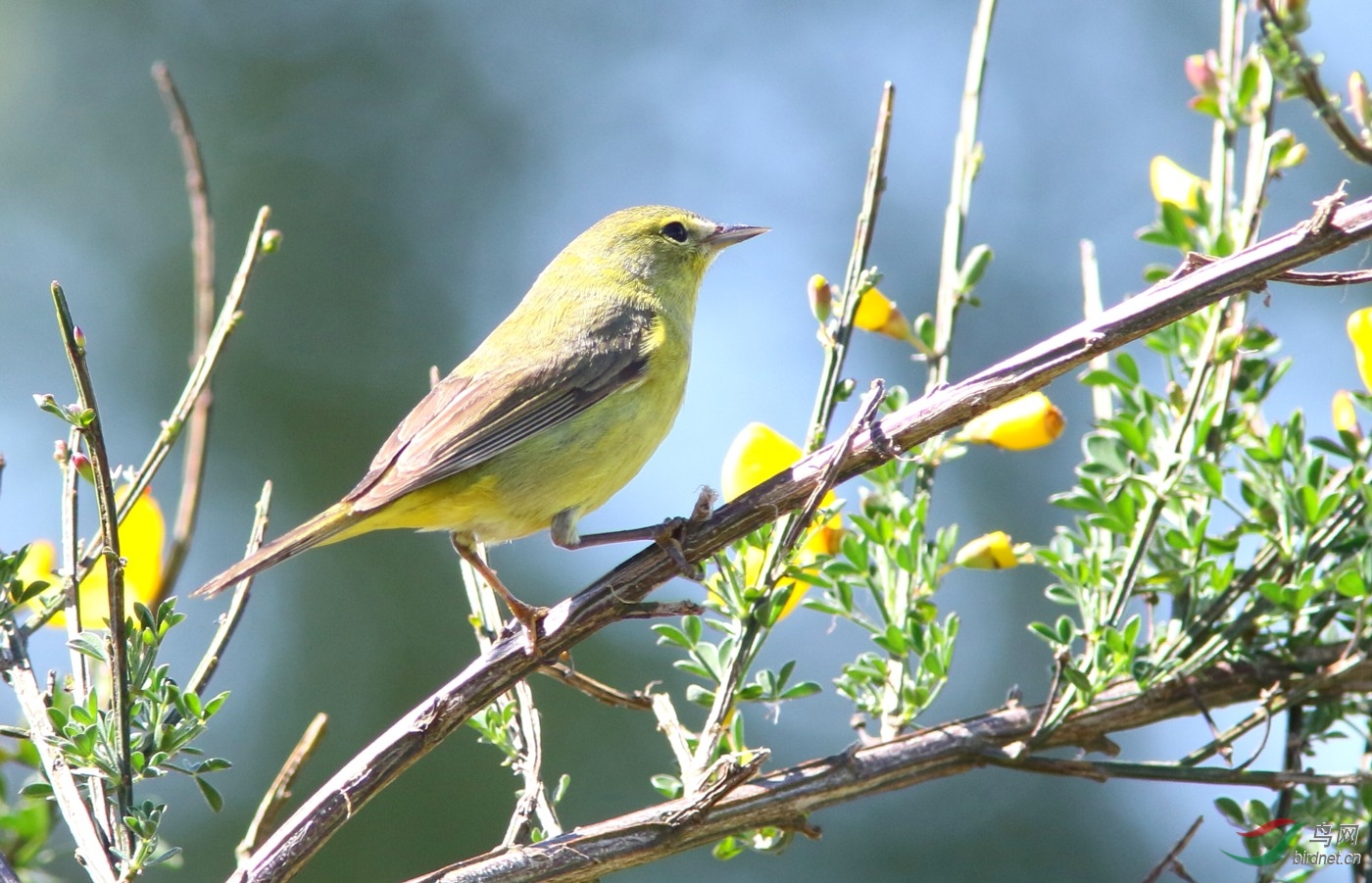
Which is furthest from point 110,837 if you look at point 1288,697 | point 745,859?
point 745,859

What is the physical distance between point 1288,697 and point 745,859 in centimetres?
459

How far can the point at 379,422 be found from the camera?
7.77 m

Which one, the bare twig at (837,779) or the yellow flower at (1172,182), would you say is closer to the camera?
the bare twig at (837,779)

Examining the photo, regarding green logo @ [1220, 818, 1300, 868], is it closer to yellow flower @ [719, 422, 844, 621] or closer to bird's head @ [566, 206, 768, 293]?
yellow flower @ [719, 422, 844, 621]

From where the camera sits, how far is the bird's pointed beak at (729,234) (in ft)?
14.0

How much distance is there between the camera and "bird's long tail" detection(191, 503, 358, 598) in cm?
246

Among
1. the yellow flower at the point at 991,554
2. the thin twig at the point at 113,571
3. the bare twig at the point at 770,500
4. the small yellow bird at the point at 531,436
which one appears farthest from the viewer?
the small yellow bird at the point at 531,436

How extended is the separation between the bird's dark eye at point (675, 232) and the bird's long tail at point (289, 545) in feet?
5.62

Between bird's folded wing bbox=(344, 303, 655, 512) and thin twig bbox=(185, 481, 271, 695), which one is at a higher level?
bird's folded wing bbox=(344, 303, 655, 512)

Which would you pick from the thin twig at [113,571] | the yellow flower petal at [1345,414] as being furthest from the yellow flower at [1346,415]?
the thin twig at [113,571]

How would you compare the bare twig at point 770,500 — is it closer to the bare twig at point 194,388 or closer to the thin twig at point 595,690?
the thin twig at point 595,690

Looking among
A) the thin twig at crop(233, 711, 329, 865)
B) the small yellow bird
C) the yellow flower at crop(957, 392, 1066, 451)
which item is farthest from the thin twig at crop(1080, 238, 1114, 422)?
the thin twig at crop(233, 711, 329, 865)

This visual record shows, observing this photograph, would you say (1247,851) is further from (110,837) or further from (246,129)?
(246,129)

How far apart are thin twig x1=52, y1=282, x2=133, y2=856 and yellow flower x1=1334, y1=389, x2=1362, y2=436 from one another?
1982 millimetres
